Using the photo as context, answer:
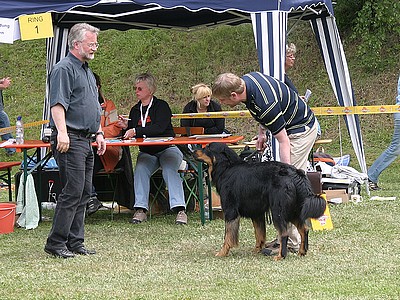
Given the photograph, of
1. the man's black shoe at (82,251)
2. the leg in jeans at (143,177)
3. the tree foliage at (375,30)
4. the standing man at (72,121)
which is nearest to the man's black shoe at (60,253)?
the standing man at (72,121)

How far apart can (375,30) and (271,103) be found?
33.1ft

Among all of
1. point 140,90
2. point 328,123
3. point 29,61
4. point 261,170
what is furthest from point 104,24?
point 29,61

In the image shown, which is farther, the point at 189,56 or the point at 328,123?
the point at 189,56

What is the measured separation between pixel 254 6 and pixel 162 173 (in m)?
1.78

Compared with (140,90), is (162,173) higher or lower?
lower

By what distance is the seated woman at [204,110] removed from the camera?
27.1 feet

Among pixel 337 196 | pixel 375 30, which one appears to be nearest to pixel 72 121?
pixel 337 196

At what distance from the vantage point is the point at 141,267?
531cm

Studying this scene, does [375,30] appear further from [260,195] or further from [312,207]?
[312,207]

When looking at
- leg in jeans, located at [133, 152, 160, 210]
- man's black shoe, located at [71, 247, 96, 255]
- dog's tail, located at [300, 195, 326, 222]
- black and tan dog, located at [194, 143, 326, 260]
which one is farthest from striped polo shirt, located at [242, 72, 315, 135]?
leg in jeans, located at [133, 152, 160, 210]

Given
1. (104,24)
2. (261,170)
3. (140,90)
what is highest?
(104,24)

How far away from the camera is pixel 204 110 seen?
8.51 m

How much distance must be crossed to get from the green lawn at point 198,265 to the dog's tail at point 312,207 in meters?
0.31

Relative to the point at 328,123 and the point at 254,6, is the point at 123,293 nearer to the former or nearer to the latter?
the point at 254,6
